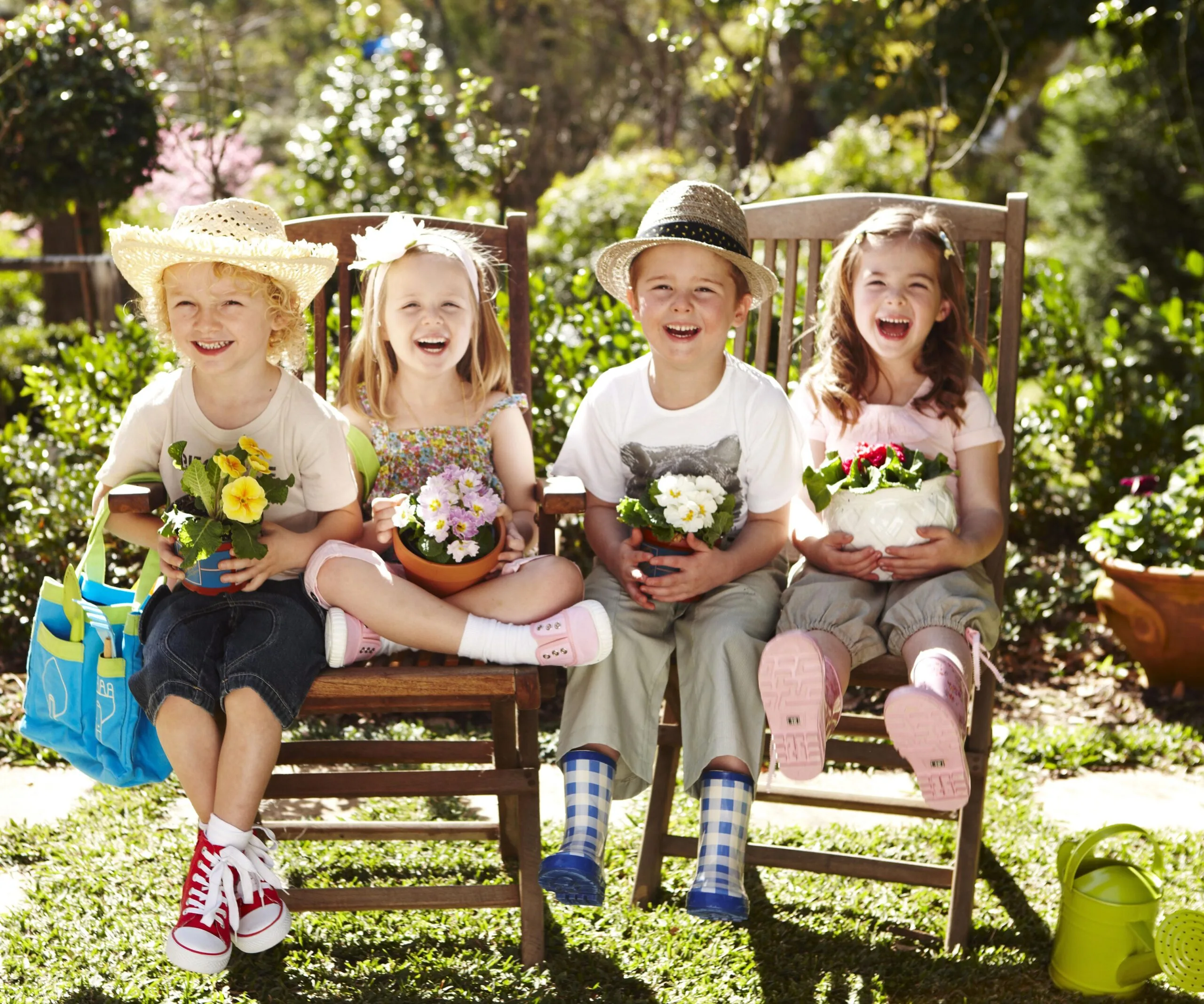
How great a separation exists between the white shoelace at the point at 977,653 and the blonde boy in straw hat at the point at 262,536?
3.94 ft

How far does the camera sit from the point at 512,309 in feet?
9.04

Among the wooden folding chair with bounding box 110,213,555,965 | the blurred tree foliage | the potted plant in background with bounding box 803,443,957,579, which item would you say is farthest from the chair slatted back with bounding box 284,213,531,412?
the blurred tree foliage

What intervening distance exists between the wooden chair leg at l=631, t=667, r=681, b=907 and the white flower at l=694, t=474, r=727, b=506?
526 millimetres

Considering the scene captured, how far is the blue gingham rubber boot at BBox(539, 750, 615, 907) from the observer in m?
2.10

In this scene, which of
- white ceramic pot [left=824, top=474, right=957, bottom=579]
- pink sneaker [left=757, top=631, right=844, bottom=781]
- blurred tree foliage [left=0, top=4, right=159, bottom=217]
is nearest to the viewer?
pink sneaker [left=757, top=631, right=844, bottom=781]

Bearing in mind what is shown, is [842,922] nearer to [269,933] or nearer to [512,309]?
[269,933]

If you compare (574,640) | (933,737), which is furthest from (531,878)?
(933,737)

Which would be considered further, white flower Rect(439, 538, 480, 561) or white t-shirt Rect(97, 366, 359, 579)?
white t-shirt Rect(97, 366, 359, 579)

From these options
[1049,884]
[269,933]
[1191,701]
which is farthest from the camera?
[1191,701]

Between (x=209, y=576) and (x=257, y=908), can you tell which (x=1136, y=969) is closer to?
(x=257, y=908)

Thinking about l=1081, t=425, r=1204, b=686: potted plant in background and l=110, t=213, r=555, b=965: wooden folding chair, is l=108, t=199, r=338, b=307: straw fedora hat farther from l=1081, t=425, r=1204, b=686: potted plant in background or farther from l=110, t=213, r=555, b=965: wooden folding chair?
l=1081, t=425, r=1204, b=686: potted plant in background

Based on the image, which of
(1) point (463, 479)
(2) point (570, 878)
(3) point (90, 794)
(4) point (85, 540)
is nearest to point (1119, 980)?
(2) point (570, 878)

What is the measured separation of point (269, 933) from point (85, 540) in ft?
7.02

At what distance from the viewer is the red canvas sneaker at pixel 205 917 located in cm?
198
